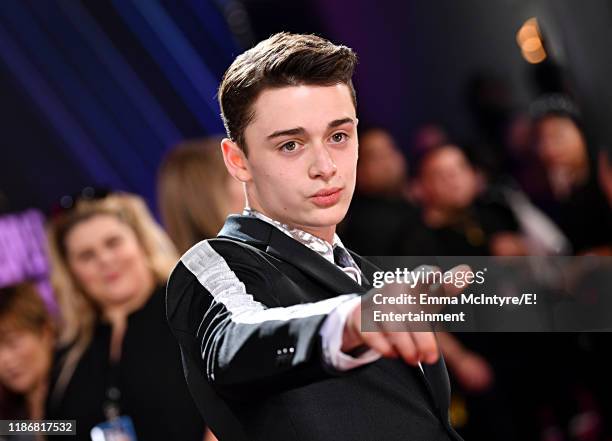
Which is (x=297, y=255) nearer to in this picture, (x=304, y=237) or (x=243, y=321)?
(x=304, y=237)

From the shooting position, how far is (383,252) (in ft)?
14.1

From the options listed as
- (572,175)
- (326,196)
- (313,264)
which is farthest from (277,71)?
(572,175)

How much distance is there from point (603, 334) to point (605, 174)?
2.25ft

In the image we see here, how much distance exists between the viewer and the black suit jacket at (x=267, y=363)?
1.45m

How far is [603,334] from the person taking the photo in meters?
4.31

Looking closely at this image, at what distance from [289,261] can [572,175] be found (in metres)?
2.98

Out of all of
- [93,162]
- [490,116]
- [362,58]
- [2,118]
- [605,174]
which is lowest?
[605,174]

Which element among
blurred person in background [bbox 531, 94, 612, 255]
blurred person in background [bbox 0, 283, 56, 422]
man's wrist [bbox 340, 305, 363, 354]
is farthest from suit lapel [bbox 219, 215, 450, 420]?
blurred person in background [bbox 531, 94, 612, 255]

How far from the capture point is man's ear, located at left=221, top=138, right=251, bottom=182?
183 cm

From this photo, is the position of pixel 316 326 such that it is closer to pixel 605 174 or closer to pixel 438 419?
pixel 438 419

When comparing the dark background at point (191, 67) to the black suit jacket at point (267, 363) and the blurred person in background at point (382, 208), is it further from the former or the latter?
the black suit jacket at point (267, 363)

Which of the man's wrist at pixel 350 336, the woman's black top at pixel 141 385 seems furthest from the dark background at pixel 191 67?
the man's wrist at pixel 350 336

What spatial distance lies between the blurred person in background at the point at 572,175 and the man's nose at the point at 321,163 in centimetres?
282

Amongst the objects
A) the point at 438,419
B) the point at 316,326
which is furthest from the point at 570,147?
the point at 316,326
